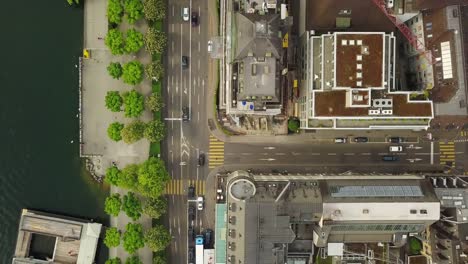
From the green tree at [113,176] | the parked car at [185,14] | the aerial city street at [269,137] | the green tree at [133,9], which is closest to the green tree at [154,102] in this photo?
the aerial city street at [269,137]

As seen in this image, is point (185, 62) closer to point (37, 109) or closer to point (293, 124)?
point (293, 124)

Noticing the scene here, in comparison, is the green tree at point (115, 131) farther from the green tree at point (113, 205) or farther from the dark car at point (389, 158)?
the dark car at point (389, 158)

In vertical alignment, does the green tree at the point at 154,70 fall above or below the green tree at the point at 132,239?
above

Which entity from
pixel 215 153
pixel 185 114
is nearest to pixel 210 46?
pixel 185 114

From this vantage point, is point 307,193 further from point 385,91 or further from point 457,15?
point 457,15

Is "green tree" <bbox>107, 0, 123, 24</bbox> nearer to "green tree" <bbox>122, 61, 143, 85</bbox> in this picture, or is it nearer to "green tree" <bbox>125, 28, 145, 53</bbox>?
"green tree" <bbox>125, 28, 145, 53</bbox>
